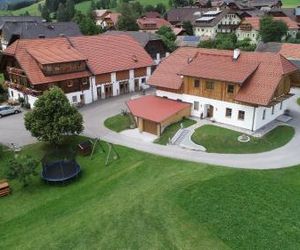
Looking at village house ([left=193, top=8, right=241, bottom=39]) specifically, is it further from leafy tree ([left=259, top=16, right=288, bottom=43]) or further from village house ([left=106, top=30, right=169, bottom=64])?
village house ([left=106, top=30, right=169, bottom=64])

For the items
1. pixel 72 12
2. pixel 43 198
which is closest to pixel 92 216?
pixel 43 198

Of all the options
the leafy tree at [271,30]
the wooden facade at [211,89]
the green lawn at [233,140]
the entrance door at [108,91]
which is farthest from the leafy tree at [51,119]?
the leafy tree at [271,30]

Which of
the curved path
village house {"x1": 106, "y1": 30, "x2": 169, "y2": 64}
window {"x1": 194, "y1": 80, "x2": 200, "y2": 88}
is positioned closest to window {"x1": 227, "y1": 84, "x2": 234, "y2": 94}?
window {"x1": 194, "y1": 80, "x2": 200, "y2": 88}

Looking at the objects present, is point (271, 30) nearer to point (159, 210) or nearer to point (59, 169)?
point (59, 169)

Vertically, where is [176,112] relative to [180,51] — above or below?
below

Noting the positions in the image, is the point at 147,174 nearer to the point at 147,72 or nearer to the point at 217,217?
the point at 217,217

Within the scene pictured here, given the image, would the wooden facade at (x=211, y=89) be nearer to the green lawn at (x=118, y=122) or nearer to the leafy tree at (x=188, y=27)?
the green lawn at (x=118, y=122)
